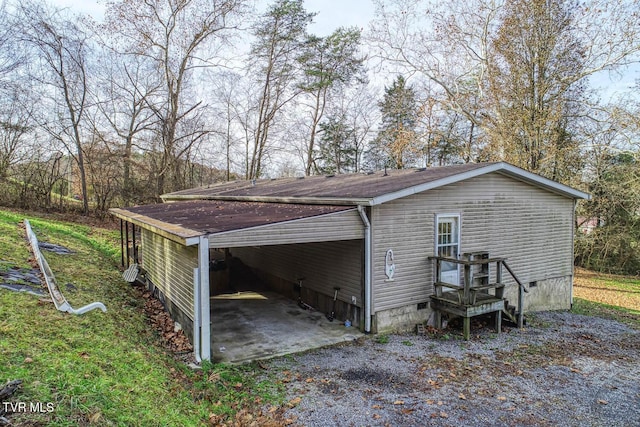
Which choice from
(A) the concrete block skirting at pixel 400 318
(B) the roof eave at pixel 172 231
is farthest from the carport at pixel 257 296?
(A) the concrete block skirting at pixel 400 318

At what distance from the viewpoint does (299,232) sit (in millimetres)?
6477

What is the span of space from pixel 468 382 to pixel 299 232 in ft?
11.2

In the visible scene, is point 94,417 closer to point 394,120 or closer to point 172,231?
point 172,231

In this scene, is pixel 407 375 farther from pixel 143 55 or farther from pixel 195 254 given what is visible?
pixel 143 55

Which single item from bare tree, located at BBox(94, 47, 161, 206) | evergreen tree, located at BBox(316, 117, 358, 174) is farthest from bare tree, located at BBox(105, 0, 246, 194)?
evergreen tree, located at BBox(316, 117, 358, 174)

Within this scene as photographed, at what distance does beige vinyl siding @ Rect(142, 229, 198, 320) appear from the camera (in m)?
6.64

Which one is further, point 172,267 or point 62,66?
point 62,66

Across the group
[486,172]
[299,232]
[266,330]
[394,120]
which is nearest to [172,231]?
[299,232]

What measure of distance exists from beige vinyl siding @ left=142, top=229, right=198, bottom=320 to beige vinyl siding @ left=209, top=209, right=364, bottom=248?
35.6 inches

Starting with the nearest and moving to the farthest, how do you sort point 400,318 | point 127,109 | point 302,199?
point 400,318 < point 302,199 < point 127,109

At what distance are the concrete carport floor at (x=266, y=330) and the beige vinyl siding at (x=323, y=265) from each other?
67 centimetres

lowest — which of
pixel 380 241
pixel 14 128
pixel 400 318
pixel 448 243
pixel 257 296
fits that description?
pixel 257 296

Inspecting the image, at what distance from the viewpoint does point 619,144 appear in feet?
52.8

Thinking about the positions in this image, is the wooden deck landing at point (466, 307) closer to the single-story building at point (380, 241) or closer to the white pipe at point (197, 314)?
the single-story building at point (380, 241)
